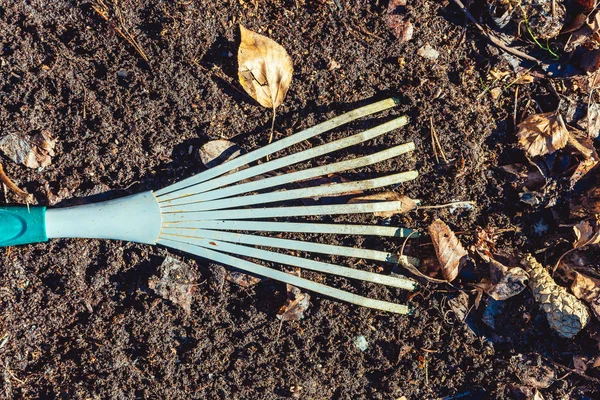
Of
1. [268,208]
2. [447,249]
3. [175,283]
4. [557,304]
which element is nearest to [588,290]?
[557,304]

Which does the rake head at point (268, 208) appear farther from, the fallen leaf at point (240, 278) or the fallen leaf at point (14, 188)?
the fallen leaf at point (14, 188)

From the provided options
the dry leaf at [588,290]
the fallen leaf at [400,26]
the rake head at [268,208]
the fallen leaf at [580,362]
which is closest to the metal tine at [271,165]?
the rake head at [268,208]

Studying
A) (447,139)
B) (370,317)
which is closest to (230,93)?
(447,139)

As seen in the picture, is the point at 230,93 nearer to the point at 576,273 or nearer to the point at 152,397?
the point at 152,397

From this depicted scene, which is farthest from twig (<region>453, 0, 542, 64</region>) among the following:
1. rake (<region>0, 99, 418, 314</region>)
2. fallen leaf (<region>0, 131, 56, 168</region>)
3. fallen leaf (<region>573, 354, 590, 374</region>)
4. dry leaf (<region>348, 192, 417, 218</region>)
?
fallen leaf (<region>0, 131, 56, 168</region>)

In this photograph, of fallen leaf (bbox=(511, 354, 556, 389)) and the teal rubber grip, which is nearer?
the teal rubber grip

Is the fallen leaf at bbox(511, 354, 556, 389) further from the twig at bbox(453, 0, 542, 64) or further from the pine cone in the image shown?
the twig at bbox(453, 0, 542, 64)

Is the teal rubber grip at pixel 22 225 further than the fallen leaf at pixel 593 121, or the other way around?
the fallen leaf at pixel 593 121
